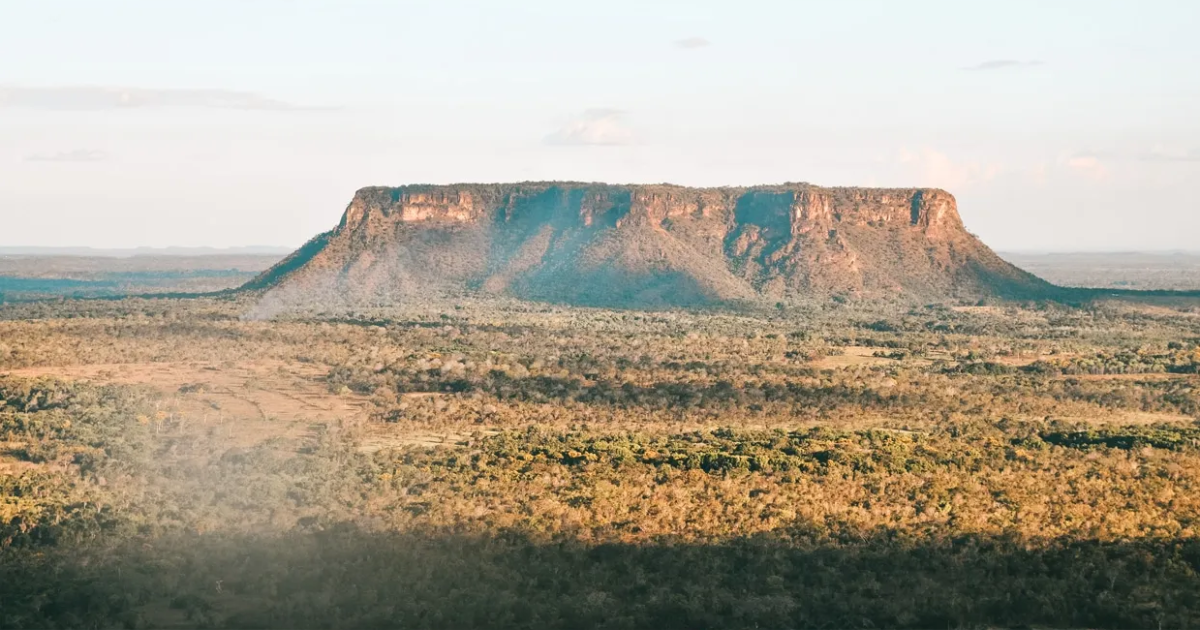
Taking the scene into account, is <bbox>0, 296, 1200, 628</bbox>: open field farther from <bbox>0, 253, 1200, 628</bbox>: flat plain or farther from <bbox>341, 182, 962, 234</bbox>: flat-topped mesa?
<bbox>341, 182, 962, 234</bbox>: flat-topped mesa

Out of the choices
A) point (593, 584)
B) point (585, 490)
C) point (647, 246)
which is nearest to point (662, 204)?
point (647, 246)

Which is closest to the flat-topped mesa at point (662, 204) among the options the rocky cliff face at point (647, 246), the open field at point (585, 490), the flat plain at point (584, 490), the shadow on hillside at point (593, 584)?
the rocky cliff face at point (647, 246)

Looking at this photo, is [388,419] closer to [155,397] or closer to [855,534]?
[155,397]

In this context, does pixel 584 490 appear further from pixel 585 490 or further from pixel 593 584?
pixel 593 584

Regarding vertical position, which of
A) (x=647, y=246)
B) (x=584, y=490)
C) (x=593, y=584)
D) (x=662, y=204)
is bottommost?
(x=593, y=584)

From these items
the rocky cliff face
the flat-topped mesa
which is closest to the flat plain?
the rocky cliff face

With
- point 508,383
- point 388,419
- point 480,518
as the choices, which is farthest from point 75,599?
point 508,383
